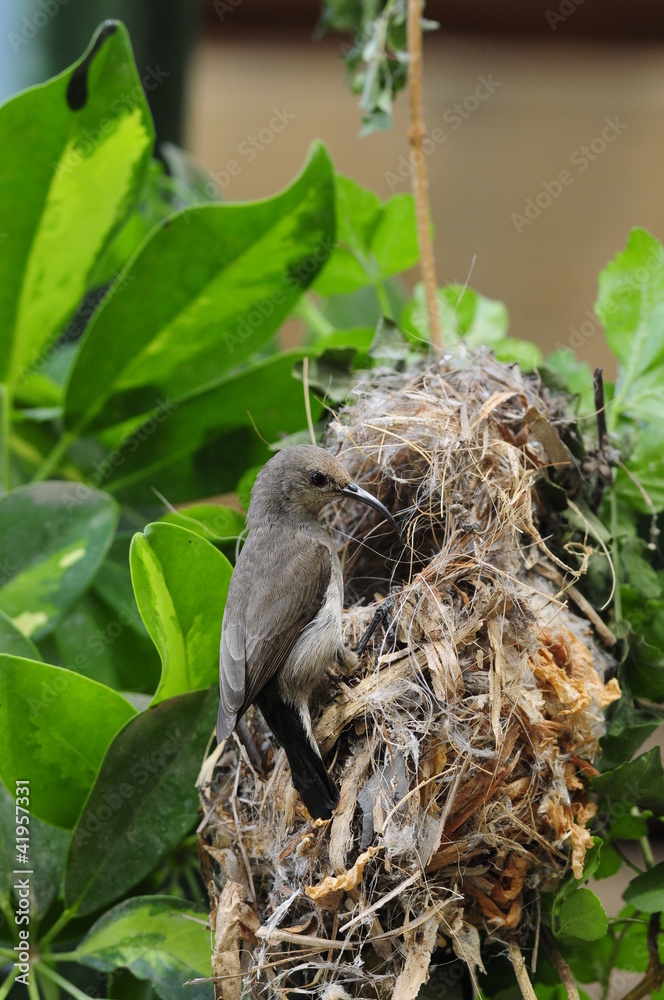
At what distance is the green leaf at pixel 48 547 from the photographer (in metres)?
1.18

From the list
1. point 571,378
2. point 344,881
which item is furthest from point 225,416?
point 344,881

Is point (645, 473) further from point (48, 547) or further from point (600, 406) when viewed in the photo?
point (48, 547)

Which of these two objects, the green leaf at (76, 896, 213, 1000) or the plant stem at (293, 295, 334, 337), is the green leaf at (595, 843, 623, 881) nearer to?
the green leaf at (76, 896, 213, 1000)

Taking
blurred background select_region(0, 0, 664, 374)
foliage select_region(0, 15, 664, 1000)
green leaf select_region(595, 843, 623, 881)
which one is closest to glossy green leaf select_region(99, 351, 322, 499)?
foliage select_region(0, 15, 664, 1000)

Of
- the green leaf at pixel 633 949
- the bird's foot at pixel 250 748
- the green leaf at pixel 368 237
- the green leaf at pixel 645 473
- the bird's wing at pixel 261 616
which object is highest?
the green leaf at pixel 368 237

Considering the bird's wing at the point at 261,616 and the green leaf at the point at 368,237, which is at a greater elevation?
the green leaf at the point at 368,237

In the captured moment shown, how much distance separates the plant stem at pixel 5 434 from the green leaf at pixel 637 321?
94 cm

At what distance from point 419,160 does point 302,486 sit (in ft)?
1.65

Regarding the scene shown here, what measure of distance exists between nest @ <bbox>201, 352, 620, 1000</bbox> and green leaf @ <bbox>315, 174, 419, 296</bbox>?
484mm

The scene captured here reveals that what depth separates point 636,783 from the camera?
2.93 feet

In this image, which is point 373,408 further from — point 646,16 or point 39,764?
point 646,16

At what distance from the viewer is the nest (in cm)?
81

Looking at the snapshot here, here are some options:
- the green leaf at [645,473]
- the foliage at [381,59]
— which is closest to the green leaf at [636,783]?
the green leaf at [645,473]

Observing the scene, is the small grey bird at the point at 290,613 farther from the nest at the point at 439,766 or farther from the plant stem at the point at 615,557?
the plant stem at the point at 615,557
